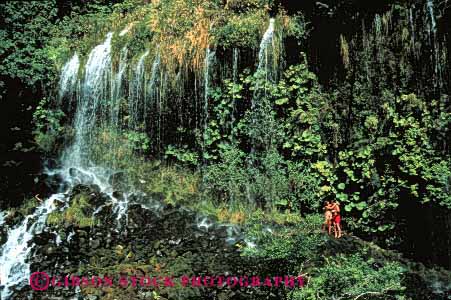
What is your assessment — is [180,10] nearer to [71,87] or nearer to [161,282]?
[71,87]

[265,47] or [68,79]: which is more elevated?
[265,47]

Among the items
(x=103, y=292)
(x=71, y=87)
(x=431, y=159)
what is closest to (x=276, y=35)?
(x=431, y=159)

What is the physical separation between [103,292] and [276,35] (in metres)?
5.37

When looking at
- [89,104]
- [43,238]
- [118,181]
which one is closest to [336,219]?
[118,181]

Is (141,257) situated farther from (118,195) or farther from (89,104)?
(89,104)

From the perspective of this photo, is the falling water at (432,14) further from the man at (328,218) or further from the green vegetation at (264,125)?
the man at (328,218)

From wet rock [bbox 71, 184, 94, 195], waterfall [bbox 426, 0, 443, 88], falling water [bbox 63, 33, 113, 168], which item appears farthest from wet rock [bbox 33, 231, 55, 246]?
waterfall [bbox 426, 0, 443, 88]

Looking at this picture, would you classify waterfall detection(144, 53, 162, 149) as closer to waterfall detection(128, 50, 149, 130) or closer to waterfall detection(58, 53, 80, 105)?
waterfall detection(128, 50, 149, 130)

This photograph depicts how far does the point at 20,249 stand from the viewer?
715 cm

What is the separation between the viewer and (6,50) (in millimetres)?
9477

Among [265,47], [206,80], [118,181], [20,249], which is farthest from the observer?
[118,181]

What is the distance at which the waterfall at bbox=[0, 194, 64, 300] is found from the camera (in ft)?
21.5

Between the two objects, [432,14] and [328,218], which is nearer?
[432,14]

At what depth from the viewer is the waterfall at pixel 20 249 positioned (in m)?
6.55
